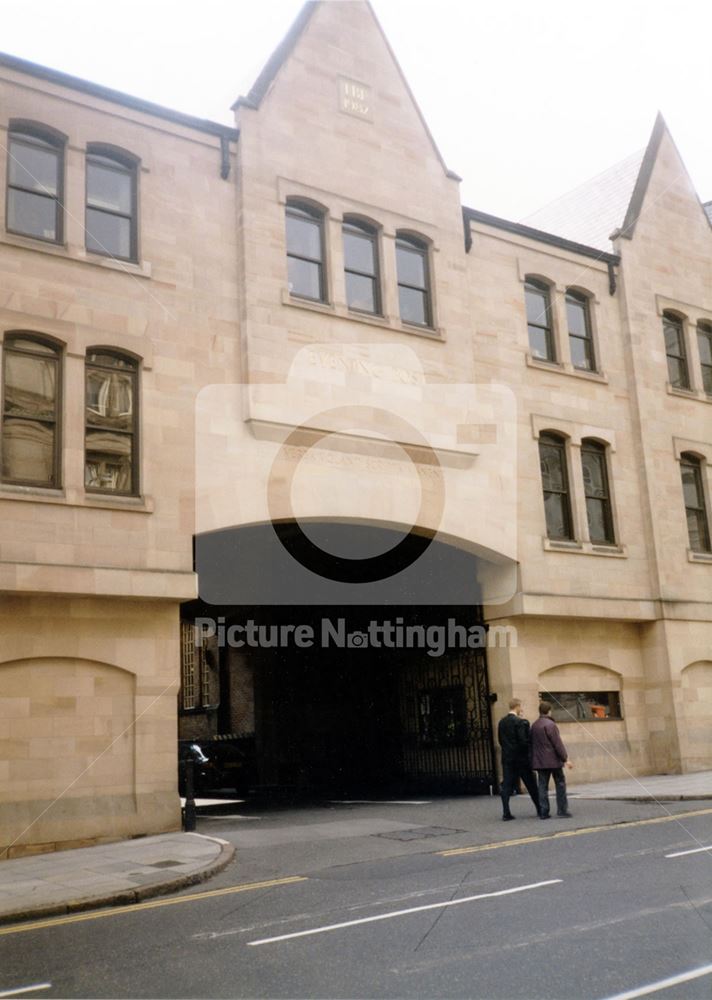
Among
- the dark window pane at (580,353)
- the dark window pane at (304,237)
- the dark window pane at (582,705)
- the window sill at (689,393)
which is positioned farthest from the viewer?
the window sill at (689,393)

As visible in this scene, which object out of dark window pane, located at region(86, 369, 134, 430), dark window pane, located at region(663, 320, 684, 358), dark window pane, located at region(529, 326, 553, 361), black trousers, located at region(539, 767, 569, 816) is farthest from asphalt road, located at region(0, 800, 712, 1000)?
dark window pane, located at region(663, 320, 684, 358)

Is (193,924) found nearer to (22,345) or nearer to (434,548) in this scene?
(22,345)

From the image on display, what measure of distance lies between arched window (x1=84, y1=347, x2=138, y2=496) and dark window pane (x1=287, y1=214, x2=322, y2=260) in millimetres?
4321

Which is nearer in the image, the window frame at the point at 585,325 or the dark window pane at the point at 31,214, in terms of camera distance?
the dark window pane at the point at 31,214

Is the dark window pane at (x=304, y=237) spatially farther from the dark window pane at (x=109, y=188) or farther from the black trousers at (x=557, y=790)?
the black trousers at (x=557, y=790)

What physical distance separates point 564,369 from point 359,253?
5580mm

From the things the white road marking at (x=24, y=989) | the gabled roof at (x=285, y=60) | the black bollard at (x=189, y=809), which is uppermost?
the gabled roof at (x=285, y=60)

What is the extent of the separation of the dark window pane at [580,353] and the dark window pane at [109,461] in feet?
36.9

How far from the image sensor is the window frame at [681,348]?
79.2 ft

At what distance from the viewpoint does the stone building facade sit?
594 inches

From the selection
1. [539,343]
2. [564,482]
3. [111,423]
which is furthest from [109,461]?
[539,343]

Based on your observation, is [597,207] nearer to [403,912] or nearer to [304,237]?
[304,237]

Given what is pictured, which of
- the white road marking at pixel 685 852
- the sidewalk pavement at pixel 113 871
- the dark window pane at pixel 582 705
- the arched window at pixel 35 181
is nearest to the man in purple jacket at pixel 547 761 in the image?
the sidewalk pavement at pixel 113 871

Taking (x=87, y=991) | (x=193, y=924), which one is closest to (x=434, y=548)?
(x=193, y=924)
